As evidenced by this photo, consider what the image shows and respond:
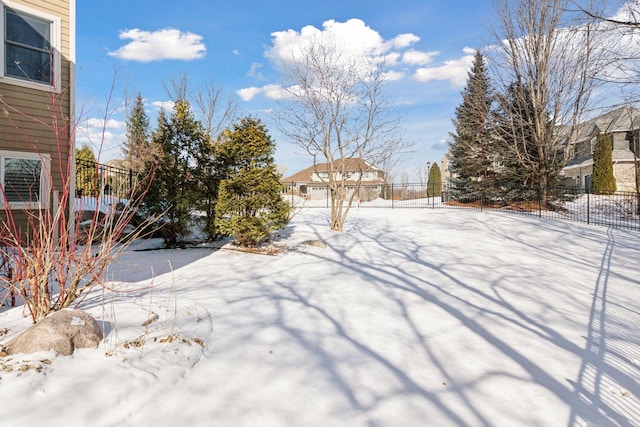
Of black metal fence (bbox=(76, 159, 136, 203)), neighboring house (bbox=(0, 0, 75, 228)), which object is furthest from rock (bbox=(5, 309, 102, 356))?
neighboring house (bbox=(0, 0, 75, 228))

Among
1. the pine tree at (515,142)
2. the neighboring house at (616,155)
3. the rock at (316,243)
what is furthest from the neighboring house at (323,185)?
the rock at (316,243)

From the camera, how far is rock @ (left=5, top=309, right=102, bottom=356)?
2.30 m

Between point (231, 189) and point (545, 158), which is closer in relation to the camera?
point (231, 189)

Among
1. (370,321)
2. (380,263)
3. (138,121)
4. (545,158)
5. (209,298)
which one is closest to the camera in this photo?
(370,321)

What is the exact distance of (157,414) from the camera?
191 cm

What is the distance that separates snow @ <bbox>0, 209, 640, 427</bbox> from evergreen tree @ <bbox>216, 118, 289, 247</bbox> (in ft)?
4.16

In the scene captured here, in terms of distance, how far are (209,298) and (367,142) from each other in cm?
702

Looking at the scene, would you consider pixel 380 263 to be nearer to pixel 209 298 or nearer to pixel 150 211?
pixel 209 298

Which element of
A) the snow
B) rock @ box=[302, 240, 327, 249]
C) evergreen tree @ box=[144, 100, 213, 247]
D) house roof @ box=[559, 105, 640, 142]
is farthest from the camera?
house roof @ box=[559, 105, 640, 142]

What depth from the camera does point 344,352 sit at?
2883 millimetres

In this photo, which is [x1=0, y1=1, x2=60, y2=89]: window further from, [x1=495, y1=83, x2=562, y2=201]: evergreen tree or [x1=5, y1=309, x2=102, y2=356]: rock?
[x1=495, y1=83, x2=562, y2=201]: evergreen tree

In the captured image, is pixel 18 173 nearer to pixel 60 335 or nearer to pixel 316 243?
pixel 60 335

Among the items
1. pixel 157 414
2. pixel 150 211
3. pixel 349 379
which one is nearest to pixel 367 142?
pixel 150 211

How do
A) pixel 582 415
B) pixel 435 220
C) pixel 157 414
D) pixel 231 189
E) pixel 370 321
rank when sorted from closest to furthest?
1. pixel 157 414
2. pixel 582 415
3. pixel 370 321
4. pixel 231 189
5. pixel 435 220
